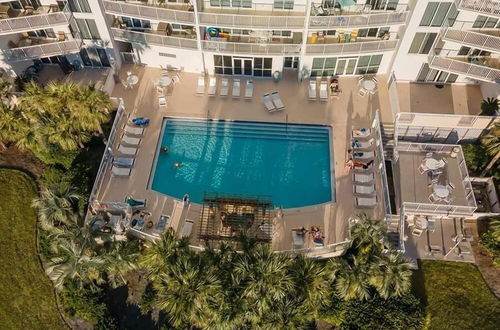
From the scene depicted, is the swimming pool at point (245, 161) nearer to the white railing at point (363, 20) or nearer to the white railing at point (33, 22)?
the white railing at point (363, 20)

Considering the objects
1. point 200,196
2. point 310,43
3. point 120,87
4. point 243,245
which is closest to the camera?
point 243,245

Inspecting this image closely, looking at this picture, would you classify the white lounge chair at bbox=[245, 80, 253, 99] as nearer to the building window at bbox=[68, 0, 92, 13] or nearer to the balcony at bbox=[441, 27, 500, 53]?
the building window at bbox=[68, 0, 92, 13]

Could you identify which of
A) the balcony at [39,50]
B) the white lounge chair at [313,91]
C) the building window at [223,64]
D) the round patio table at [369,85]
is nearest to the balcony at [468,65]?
the round patio table at [369,85]

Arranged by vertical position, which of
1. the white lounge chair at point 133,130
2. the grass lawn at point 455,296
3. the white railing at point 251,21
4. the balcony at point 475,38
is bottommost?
the grass lawn at point 455,296

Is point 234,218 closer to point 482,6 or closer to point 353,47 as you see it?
point 353,47

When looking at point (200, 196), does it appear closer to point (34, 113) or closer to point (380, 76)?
point (34, 113)

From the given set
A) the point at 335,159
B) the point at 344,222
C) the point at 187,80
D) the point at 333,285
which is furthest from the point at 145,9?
the point at 333,285

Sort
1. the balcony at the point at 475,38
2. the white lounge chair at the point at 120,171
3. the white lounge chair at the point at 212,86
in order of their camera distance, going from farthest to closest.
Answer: the white lounge chair at the point at 212,86
the white lounge chair at the point at 120,171
the balcony at the point at 475,38

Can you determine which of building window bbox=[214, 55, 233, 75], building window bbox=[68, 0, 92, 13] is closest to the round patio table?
building window bbox=[214, 55, 233, 75]
